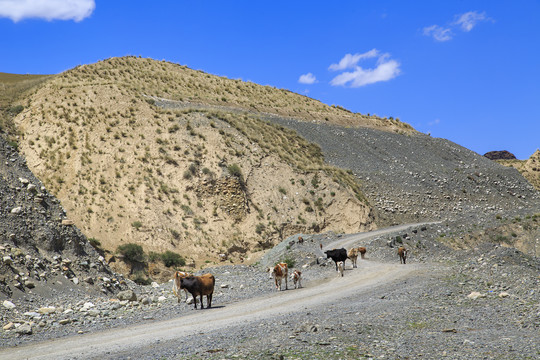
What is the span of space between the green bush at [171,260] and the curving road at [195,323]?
50.1 ft

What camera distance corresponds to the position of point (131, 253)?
35.1 metres

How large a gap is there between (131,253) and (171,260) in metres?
2.85

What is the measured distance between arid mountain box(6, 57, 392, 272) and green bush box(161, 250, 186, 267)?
1.23 meters

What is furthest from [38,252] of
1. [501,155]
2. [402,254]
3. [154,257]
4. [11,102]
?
[501,155]

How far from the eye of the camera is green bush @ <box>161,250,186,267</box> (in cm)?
3600

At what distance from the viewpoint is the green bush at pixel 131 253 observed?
115ft

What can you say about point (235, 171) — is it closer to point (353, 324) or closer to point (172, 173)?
point (172, 173)

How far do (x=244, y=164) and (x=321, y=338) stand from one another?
3634cm

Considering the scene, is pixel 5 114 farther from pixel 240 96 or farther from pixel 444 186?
pixel 444 186

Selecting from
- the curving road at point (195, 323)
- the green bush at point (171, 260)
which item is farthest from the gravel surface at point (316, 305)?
the green bush at point (171, 260)

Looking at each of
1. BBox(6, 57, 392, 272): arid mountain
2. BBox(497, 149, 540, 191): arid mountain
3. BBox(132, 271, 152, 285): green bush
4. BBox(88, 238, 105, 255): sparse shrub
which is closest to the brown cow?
BBox(6, 57, 392, 272): arid mountain

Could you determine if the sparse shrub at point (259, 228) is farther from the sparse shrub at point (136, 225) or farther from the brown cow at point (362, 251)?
the brown cow at point (362, 251)

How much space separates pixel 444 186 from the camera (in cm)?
6162

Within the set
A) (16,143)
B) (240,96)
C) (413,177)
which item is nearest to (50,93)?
(16,143)
